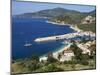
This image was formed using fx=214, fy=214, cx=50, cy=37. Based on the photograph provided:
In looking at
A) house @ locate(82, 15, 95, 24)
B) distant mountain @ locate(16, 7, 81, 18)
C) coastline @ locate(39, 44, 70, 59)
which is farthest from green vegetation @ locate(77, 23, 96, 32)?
coastline @ locate(39, 44, 70, 59)

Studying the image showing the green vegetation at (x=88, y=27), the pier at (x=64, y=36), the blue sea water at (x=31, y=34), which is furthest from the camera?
the green vegetation at (x=88, y=27)

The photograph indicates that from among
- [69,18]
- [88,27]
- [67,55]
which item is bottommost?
[67,55]

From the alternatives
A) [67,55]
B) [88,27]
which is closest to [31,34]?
[67,55]

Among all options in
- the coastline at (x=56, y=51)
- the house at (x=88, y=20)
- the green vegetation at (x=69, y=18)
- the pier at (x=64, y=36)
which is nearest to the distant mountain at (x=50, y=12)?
the green vegetation at (x=69, y=18)

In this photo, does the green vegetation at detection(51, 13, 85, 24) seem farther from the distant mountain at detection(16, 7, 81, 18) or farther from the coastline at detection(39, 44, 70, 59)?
the coastline at detection(39, 44, 70, 59)

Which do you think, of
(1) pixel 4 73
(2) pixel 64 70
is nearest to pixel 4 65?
(1) pixel 4 73

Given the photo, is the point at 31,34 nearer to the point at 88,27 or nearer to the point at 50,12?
the point at 50,12

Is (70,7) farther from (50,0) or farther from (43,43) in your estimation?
(43,43)

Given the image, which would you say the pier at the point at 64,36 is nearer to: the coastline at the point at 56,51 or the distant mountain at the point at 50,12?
the coastline at the point at 56,51

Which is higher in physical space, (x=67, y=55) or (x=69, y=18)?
(x=69, y=18)
